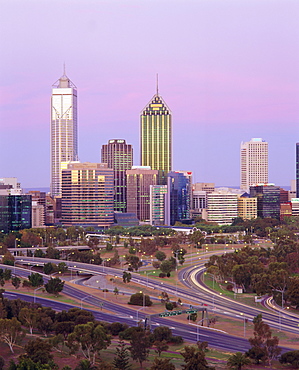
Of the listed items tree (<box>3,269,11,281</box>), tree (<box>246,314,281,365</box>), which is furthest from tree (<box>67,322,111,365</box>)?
tree (<box>3,269,11,281</box>)

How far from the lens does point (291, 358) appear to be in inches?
3632

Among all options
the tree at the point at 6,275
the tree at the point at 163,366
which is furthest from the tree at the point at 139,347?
the tree at the point at 6,275

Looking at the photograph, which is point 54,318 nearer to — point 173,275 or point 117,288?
point 117,288

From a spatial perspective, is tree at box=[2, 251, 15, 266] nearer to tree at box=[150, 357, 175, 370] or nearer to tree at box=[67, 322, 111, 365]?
tree at box=[67, 322, 111, 365]

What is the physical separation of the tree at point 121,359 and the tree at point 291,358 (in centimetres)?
2086

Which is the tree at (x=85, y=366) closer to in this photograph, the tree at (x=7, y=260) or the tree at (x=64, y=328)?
the tree at (x=64, y=328)

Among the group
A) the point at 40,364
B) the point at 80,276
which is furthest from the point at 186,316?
the point at 80,276

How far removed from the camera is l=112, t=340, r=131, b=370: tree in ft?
296

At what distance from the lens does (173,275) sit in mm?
168500

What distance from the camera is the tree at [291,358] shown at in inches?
3613

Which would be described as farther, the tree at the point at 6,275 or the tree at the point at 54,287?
the tree at the point at 6,275

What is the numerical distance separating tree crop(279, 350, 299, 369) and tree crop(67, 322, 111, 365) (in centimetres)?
2401

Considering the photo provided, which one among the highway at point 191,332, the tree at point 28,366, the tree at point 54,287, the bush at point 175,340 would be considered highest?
the tree at point 54,287

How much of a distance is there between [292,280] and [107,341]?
52.5 m
